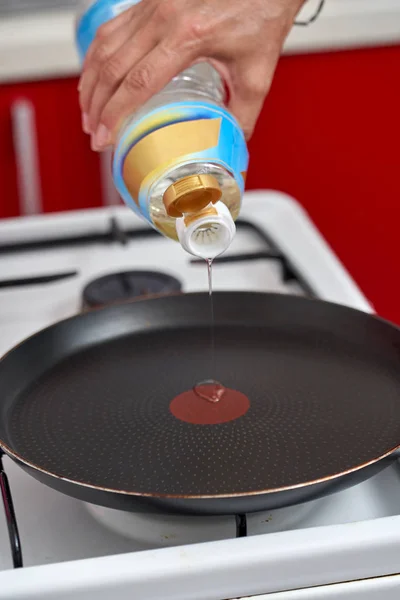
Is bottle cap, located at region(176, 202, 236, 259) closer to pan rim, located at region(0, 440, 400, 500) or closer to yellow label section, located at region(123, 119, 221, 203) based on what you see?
yellow label section, located at region(123, 119, 221, 203)

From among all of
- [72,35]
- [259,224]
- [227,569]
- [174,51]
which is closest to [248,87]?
[174,51]

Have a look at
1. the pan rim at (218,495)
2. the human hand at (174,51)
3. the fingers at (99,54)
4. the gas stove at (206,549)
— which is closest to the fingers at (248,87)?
the human hand at (174,51)

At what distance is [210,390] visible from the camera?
66 centimetres

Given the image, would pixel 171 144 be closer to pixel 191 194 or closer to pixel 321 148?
pixel 191 194

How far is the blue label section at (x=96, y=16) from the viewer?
0.86 meters

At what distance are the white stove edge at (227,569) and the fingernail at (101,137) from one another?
0.35 meters

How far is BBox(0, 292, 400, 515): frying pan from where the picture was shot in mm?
532

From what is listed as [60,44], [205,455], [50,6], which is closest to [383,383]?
[205,455]

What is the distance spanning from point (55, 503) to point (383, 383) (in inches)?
10.6

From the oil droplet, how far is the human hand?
217mm

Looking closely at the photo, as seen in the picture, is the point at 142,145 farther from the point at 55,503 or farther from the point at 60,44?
the point at 60,44

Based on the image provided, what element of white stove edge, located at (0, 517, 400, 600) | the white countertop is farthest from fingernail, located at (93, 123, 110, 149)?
the white countertop

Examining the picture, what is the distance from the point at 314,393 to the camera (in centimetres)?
65

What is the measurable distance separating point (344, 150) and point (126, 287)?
2.88 ft
